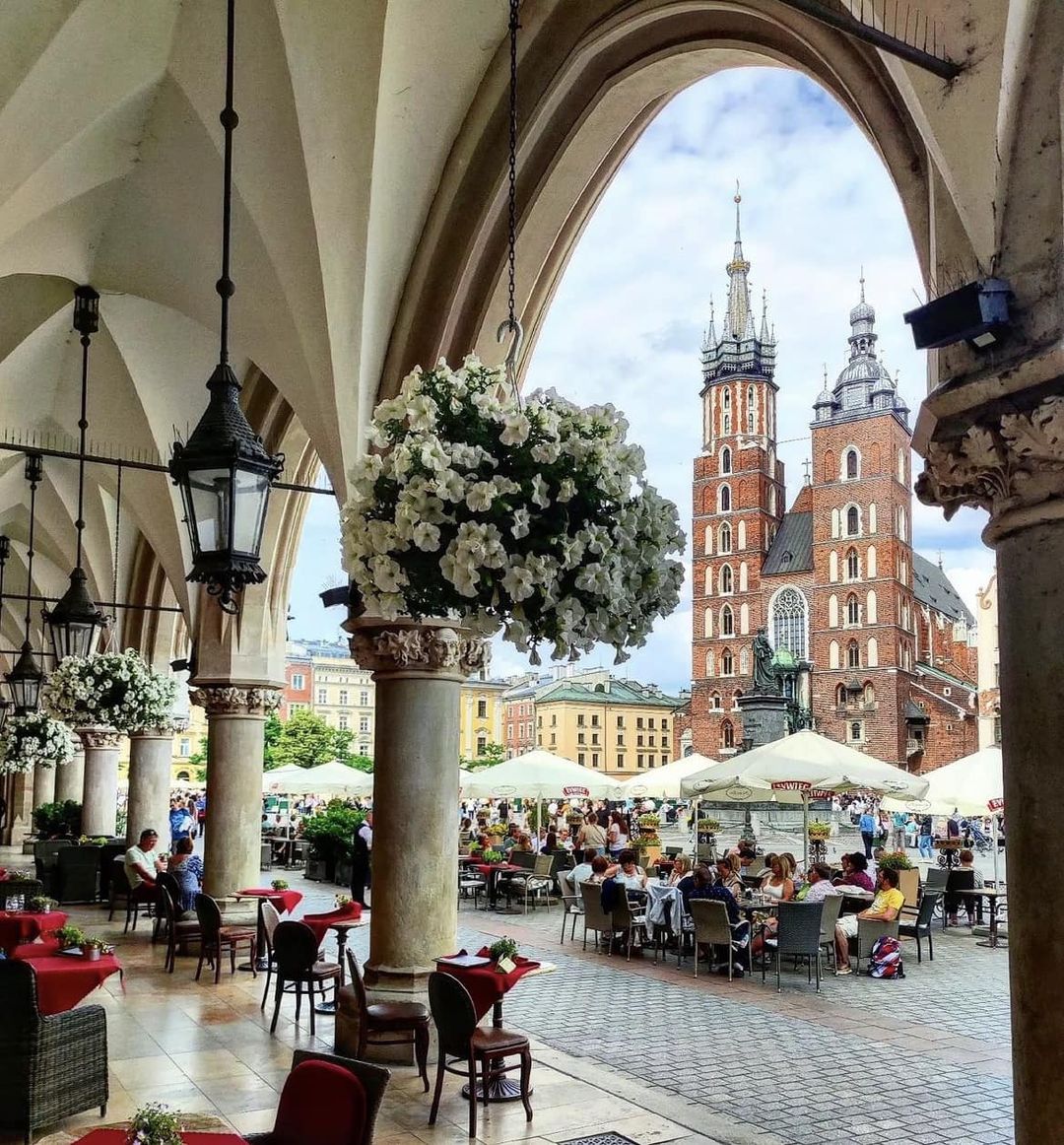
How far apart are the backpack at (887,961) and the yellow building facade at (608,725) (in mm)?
70410

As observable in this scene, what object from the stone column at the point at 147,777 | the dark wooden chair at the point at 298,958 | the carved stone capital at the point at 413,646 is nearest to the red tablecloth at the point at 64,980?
the dark wooden chair at the point at 298,958

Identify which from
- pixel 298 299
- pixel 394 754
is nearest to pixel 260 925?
pixel 394 754

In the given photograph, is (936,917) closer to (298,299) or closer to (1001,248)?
(298,299)

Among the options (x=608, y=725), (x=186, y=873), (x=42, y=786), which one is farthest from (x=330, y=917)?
(x=608, y=725)

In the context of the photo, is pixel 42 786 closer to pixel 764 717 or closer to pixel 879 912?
pixel 879 912

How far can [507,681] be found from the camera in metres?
104

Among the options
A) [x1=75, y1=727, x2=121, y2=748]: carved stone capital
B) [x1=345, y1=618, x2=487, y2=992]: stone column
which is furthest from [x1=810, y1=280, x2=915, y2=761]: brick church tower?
Result: [x1=345, y1=618, x2=487, y2=992]: stone column

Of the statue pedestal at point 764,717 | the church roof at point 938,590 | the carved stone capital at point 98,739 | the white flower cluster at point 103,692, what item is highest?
the church roof at point 938,590

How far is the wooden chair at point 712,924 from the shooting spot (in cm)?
1094

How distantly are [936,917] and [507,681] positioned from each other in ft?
287

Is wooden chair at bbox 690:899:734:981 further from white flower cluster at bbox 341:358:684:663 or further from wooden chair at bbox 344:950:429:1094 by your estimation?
white flower cluster at bbox 341:358:684:663

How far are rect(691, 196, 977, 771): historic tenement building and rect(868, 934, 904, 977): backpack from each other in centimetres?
4949

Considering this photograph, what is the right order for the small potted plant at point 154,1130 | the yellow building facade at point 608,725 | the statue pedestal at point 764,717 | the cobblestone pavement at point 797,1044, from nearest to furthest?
the small potted plant at point 154,1130
the cobblestone pavement at point 797,1044
the statue pedestal at point 764,717
the yellow building facade at point 608,725

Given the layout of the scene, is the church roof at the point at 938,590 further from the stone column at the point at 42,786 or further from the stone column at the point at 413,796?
the stone column at the point at 413,796
